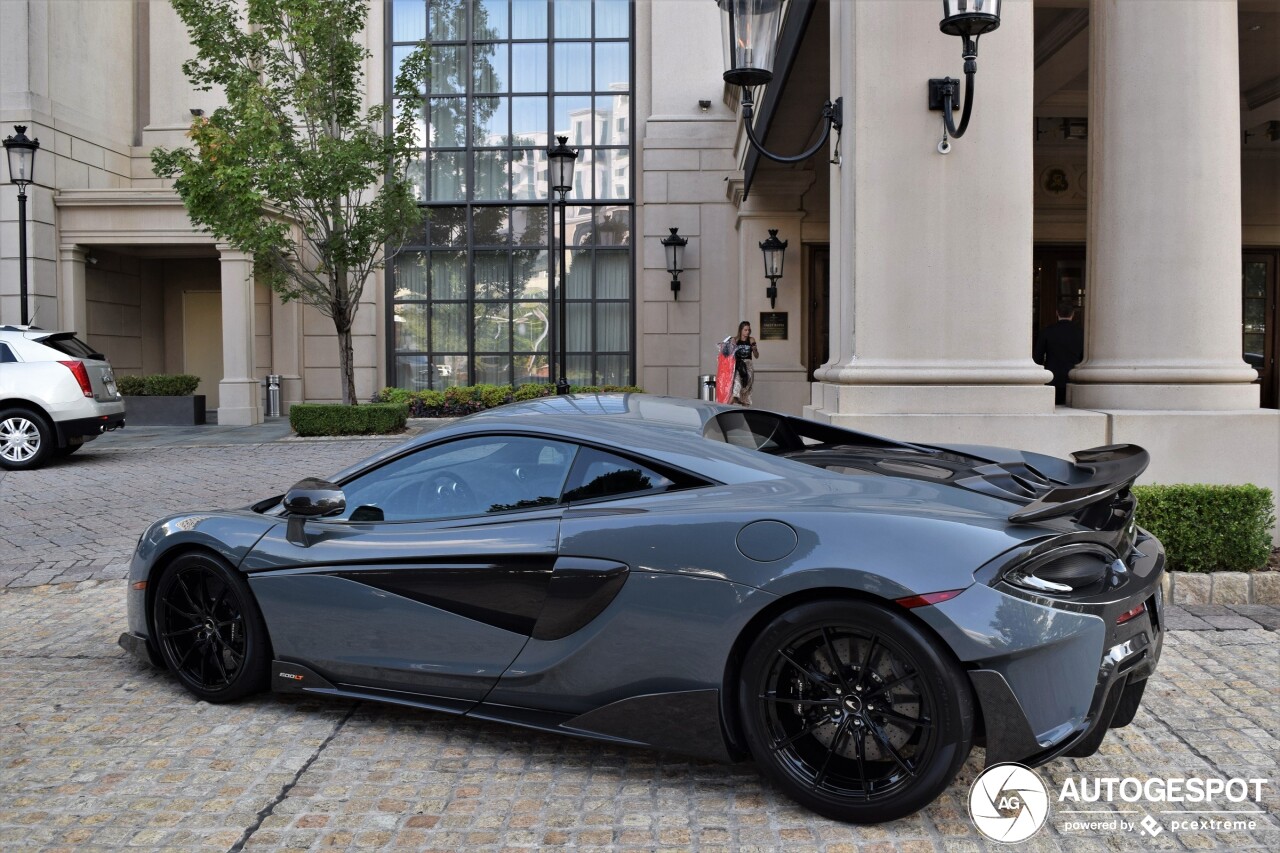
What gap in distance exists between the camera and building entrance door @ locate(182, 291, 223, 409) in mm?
24406

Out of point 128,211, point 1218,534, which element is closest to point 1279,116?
point 1218,534

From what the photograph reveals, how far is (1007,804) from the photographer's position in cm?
315

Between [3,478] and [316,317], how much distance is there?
11.2 meters

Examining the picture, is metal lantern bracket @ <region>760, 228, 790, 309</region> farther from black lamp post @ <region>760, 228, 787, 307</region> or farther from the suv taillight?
the suv taillight

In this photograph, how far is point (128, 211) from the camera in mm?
20250

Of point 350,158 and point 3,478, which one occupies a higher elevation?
point 350,158

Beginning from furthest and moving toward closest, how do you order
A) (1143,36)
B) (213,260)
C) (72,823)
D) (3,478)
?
(213,260) < (3,478) < (1143,36) < (72,823)

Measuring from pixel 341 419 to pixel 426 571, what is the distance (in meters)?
14.1

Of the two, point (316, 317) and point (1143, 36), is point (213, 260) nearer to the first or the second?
point (316, 317)

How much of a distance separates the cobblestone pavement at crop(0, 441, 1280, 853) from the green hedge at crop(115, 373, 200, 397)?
1627cm

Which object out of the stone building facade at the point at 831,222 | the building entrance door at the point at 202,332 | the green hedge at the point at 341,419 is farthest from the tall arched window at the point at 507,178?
the green hedge at the point at 341,419

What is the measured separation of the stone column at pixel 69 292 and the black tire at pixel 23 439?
798 cm

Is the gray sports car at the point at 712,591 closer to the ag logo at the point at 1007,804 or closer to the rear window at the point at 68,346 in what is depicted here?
the ag logo at the point at 1007,804

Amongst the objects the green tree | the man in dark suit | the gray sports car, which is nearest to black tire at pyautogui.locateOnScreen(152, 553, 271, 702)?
the gray sports car
